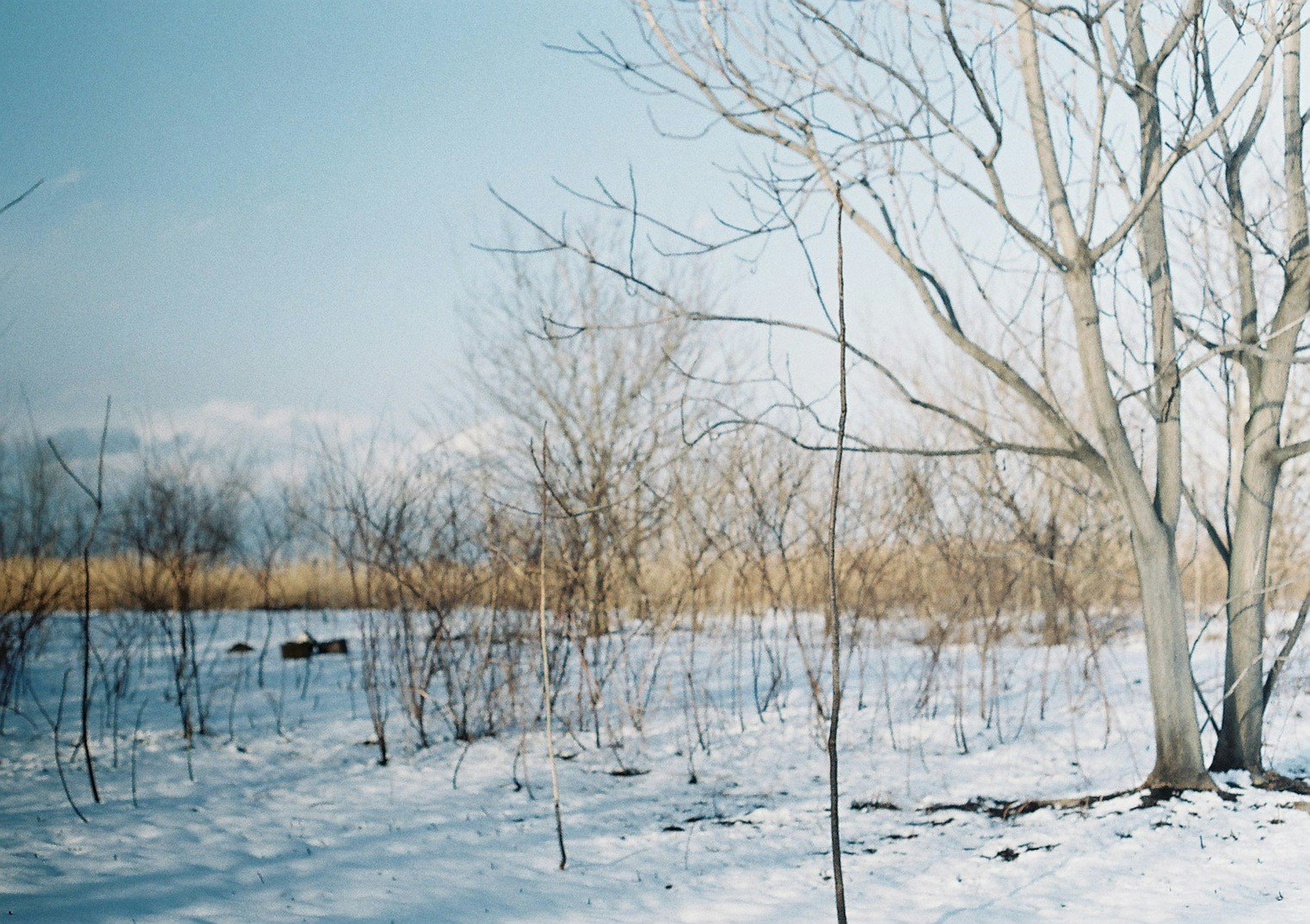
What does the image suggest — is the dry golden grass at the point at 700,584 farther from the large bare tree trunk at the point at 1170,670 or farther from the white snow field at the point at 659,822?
the white snow field at the point at 659,822

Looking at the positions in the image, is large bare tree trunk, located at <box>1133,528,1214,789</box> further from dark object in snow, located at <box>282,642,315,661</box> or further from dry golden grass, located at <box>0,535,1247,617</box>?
dark object in snow, located at <box>282,642,315,661</box>

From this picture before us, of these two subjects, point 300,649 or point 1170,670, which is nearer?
point 1170,670

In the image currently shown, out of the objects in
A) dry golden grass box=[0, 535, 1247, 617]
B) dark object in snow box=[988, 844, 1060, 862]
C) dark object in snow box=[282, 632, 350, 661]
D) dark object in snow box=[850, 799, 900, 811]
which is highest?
dry golden grass box=[0, 535, 1247, 617]

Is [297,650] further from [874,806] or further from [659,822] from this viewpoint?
[874,806]

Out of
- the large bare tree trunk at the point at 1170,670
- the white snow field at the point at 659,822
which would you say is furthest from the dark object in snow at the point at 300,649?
the large bare tree trunk at the point at 1170,670

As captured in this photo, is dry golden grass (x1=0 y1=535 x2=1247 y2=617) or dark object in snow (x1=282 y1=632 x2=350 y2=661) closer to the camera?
dry golden grass (x1=0 y1=535 x2=1247 y2=617)

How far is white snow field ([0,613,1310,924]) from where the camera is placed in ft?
10.0

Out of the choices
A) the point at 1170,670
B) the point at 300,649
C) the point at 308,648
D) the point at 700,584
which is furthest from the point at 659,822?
the point at 300,649

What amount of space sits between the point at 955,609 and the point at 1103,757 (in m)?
2.26

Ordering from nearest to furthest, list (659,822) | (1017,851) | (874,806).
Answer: (1017,851) → (659,822) → (874,806)

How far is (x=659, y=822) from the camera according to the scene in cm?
434

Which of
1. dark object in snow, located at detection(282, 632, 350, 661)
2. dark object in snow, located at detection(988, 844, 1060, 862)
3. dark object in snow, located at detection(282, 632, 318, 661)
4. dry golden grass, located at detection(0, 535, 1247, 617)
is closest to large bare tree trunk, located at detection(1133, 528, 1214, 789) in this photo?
dry golden grass, located at detection(0, 535, 1247, 617)

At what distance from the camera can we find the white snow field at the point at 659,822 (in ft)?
10.0

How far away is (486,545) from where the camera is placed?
5.55 meters
